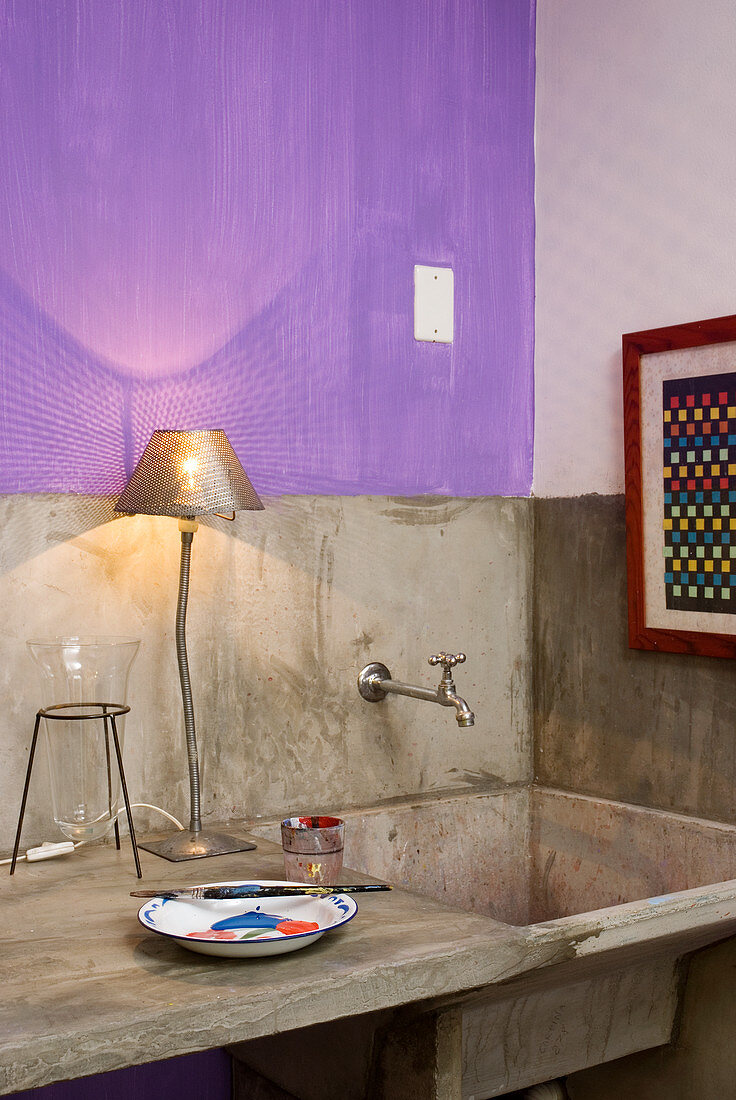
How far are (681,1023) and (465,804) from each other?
1.71ft

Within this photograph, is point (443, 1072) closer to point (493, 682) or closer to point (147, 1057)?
point (147, 1057)

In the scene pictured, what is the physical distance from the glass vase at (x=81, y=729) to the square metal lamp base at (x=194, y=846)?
0.08 metres

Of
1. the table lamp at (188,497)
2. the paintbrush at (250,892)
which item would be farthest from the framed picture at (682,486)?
the paintbrush at (250,892)

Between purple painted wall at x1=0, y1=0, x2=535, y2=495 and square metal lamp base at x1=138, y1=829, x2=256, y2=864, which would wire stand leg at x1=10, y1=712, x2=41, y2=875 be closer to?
square metal lamp base at x1=138, y1=829, x2=256, y2=864

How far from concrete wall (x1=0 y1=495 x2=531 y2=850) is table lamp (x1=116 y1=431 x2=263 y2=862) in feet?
0.39

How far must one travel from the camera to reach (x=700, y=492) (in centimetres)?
178

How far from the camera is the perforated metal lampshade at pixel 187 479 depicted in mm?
1462

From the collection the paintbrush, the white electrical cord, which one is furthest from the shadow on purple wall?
the paintbrush

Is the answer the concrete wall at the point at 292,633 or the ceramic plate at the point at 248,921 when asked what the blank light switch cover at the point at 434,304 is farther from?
the ceramic plate at the point at 248,921

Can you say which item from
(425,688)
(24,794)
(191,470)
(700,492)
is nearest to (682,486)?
(700,492)

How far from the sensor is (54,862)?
58.7 inches

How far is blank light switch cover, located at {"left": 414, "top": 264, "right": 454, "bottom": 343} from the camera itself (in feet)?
6.44

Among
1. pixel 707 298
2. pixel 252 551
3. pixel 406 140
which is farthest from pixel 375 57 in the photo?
pixel 252 551

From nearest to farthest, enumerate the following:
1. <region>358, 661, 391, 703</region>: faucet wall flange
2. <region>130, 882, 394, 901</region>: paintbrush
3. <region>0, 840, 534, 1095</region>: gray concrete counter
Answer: <region>0, 840, 534, 1095</region>: gray concrete counter
<region>130, 882, 394, 901</region>: paintbrush
<region>358, 661, 391, 703</region>: faucet wall flange
